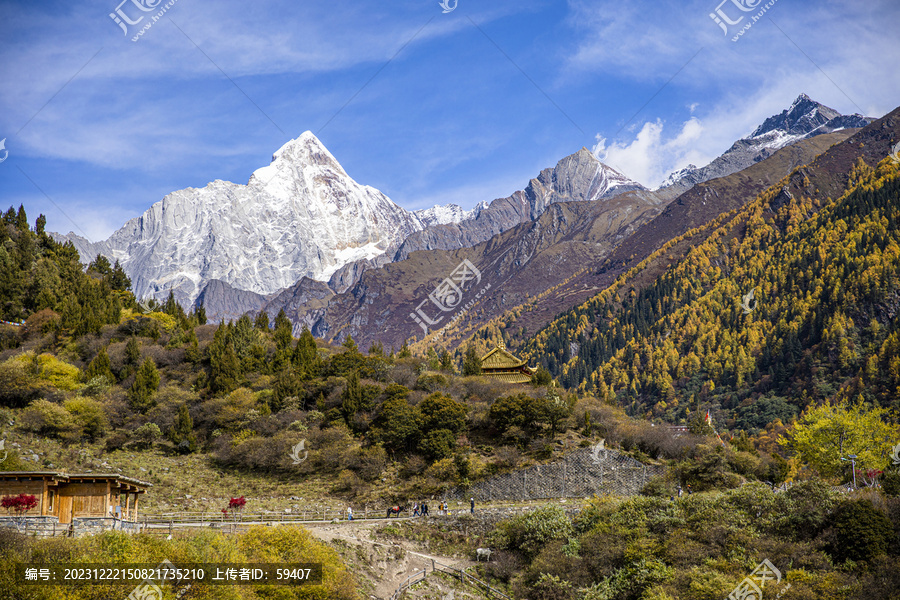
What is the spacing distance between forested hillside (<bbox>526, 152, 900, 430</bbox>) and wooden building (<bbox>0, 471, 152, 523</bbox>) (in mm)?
117796

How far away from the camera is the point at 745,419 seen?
131 metres

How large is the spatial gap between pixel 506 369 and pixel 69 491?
5685 cm

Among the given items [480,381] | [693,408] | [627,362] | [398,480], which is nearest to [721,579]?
[398,480]

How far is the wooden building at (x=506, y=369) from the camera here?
83688 millimetres

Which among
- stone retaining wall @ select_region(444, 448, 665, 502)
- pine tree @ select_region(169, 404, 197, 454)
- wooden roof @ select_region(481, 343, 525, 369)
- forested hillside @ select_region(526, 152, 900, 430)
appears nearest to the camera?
stone retaining wall @ select_region(444, 448, 665, 502)

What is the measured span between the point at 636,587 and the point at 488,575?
10.1 m

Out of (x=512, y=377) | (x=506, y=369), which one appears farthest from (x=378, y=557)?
(x=506, y=369)

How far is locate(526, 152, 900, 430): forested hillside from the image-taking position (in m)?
133

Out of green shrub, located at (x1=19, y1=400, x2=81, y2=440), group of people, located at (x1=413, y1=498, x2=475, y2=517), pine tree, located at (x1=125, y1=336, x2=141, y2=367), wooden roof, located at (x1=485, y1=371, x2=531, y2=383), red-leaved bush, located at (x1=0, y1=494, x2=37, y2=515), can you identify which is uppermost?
pine tree, located at (x1=125, y1=336, x2=141, y2=367)

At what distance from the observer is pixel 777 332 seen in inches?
6058

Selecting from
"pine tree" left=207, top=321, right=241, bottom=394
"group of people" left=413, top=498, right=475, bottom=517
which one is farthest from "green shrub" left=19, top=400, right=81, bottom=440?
"group of people" left=413, top=498, right=475, bottom=517

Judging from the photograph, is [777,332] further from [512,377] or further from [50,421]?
[50,421]

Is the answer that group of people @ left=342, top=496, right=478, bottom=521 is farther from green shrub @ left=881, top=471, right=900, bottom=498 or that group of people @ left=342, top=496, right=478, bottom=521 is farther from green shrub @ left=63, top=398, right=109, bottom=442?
green shrub @ left=63, top=398, right=109, bottom=442

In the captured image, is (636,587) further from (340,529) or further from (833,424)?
(833,424)
